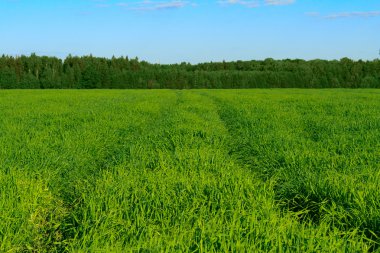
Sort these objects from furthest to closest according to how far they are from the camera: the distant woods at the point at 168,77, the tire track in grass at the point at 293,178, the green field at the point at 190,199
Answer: the distant woods at the point at 168,77 < the tire track in grass at the point at 293,178 < the green field at the point at 190,199

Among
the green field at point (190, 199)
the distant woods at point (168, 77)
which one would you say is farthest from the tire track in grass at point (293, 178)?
the distant woods at point (168, 77)

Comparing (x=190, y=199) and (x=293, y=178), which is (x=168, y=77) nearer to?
(x=293, y=178)

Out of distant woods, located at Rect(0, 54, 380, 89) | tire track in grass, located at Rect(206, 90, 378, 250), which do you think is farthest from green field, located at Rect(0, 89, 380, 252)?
distant woods, located at Rect(0, 54, 380, 89)

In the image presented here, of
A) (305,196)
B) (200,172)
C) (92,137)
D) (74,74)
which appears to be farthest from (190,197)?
(74,74)

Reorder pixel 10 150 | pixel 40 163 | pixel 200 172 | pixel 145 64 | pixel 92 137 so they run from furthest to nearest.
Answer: pixel 145 64 → pixel 92 137 → pixel 10 150 → pixel 40 163 → pixel 200 172

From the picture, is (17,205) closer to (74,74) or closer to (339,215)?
(339,215)

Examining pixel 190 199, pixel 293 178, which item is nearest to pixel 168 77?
pixel 293 178

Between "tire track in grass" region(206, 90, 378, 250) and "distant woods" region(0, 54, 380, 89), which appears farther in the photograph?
"distant woods" region(0, 54, 380, 89)

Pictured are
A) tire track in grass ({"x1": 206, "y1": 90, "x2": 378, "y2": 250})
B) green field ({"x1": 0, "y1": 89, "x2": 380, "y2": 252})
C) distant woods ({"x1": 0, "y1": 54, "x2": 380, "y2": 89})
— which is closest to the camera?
green field ({"x1": 0, "y1": 89, "x2": 380, "y2": 252})

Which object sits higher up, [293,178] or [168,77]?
[168,77]

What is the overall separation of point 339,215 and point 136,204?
205 centimetres

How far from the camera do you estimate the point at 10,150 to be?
7656 mm

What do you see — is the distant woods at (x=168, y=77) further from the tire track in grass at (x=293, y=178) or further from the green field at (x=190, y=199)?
the green field at (x=190, y=199)

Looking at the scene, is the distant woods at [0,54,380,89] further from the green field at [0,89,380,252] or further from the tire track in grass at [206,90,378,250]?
the green field at [0,89,380,252]
